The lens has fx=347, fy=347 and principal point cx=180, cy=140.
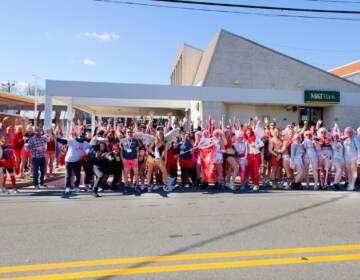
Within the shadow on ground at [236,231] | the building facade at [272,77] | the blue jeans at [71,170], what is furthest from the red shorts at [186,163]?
the building facade at [272,77]

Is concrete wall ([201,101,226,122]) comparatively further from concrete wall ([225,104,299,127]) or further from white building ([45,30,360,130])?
concrete wall ([225,104,299,127])

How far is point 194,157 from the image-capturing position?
11.0 meters

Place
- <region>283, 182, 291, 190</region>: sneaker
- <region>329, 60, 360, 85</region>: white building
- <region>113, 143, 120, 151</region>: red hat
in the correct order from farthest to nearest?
<region>329, 60, 360, 85</region>: white building, <region>283, 182, 291, 190</region>: sneaker, <region>113, 143, 120, 151</region>: red hat

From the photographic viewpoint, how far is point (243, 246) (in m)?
4.90

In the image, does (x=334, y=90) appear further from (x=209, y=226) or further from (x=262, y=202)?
(x=209, y=226)

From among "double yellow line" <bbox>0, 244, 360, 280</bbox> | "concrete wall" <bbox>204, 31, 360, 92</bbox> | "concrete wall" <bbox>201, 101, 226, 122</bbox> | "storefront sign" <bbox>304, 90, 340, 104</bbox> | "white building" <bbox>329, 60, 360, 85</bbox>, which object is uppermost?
"white building" <bbox>329, 60, 360, 85</bbox>

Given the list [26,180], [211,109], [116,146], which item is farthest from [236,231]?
[211,109]

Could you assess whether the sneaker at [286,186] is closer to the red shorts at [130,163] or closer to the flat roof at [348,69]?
the red shorts at [130,163]

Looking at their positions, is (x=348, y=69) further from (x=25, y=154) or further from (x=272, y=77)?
(x=25, y=154)

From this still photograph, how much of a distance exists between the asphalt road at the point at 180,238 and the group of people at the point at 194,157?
1.71 meters

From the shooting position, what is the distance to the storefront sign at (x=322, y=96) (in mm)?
24188

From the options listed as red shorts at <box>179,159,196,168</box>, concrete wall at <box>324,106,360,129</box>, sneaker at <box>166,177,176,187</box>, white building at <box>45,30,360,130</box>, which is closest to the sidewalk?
sneaker at <box>166,177,176,187</box>

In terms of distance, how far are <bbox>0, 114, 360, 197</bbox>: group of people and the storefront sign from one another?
45.2 ft

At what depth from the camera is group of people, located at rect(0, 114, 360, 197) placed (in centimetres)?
1010
